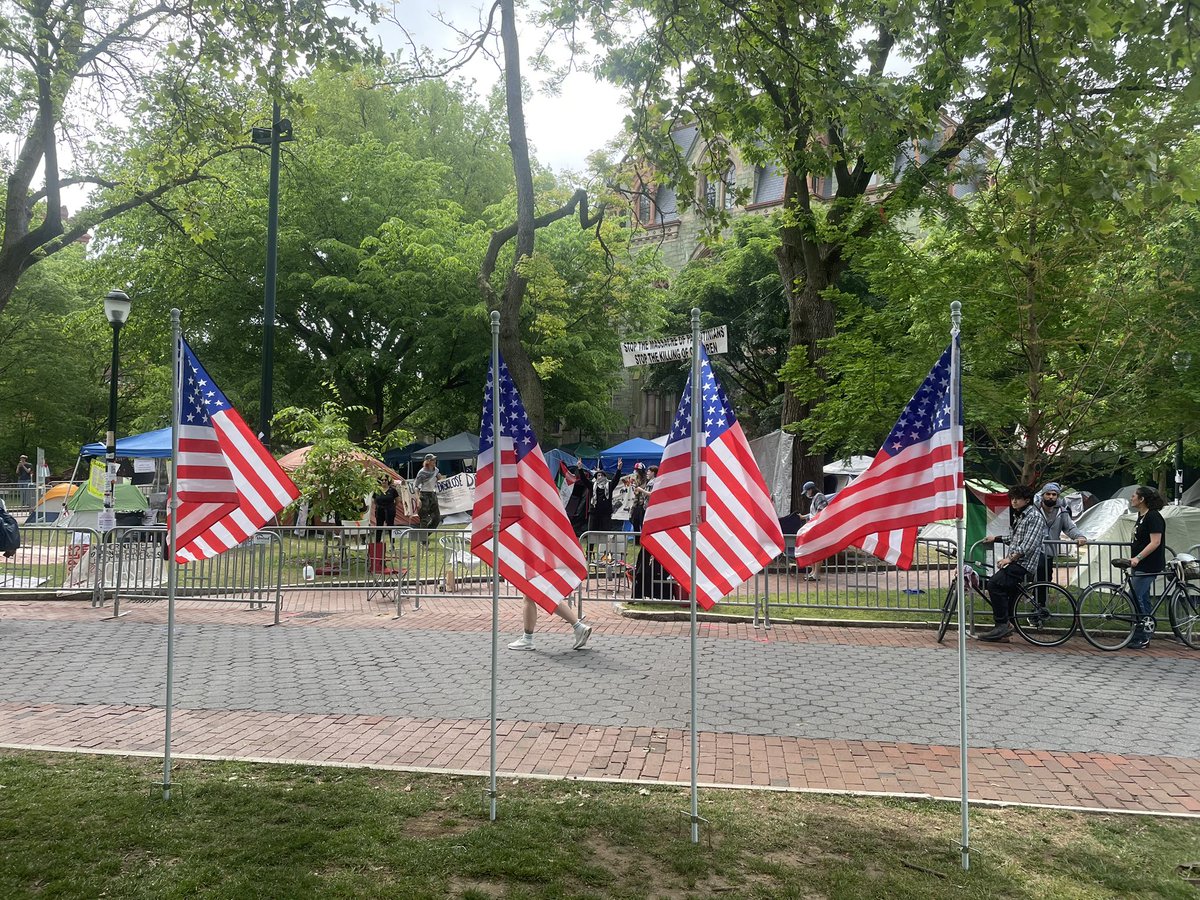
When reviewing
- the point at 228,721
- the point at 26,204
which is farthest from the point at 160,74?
the point at 228,721

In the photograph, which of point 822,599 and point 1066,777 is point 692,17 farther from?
point 822,599

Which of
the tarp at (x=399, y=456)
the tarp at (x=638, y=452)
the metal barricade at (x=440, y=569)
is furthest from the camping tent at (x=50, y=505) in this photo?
the tarp at (x=638, y=452)

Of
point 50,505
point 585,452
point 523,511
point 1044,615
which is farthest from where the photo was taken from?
point 585,452

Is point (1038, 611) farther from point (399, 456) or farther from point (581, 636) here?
point (399, 456)

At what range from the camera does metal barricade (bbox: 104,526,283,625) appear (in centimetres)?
1308

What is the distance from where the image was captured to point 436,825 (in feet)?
17.0

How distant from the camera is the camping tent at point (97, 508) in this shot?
54.5ft

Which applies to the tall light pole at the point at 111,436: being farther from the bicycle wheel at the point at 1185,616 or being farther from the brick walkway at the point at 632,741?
the bicycle wheel at the point at 1185,616

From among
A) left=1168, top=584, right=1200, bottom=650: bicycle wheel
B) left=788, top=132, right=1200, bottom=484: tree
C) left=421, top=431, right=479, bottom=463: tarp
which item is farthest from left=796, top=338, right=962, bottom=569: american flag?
left=421, top=431, right=479, bottom=463: tarp

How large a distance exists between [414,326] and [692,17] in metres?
24.9

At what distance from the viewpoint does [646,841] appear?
5.00 m

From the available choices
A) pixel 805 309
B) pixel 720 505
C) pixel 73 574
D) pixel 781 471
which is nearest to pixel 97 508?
pixel 73 574

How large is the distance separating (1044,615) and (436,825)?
9.11m

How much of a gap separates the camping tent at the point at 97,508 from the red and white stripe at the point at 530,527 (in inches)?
450
